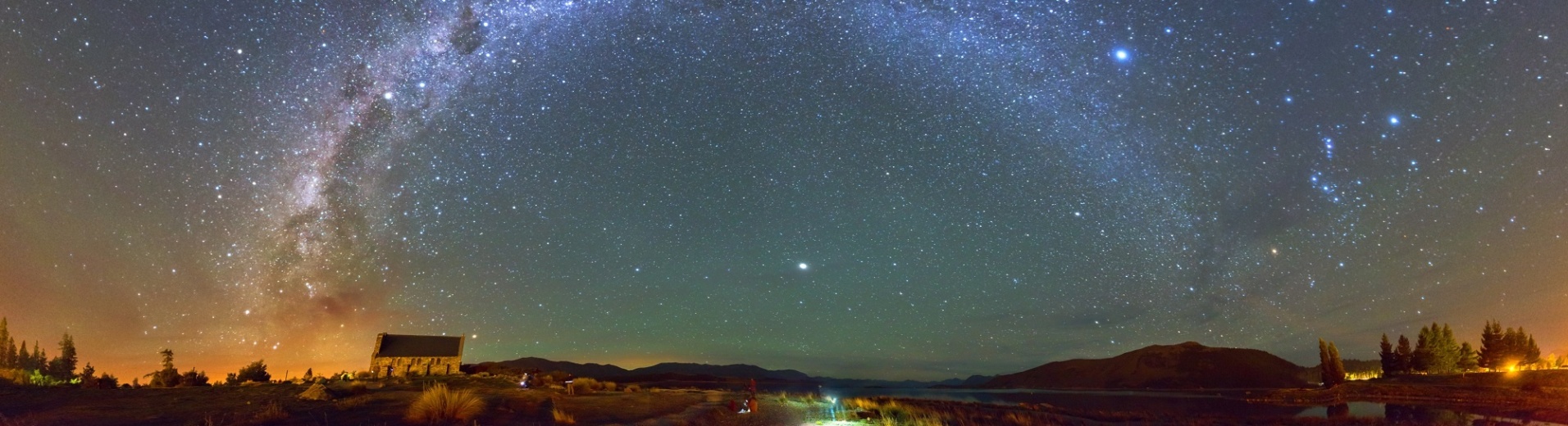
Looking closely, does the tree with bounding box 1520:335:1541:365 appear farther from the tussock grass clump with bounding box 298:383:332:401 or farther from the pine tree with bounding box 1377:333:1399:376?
the tussock grass clump with bounding box 298:383:332:401

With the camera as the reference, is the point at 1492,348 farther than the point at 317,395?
Yes

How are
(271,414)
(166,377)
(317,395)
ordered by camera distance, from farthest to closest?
(166,377), (317,395), (271,414)

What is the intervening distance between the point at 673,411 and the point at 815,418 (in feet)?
17.7

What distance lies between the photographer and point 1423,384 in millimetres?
61594

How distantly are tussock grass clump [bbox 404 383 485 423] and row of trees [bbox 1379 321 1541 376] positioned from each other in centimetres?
10409

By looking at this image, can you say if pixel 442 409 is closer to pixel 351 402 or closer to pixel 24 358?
pixel 351 402

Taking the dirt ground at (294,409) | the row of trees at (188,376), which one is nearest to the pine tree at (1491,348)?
the dirt ground at (294,409)

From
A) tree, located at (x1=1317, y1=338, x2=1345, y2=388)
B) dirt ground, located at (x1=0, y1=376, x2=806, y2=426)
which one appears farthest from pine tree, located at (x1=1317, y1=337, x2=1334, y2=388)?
dirt ground, located at (x1=0, y1=376, x2=806, y2=426)

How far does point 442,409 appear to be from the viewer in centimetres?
1809

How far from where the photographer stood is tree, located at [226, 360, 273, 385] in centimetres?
3755

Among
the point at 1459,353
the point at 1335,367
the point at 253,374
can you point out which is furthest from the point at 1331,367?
the point at 253,374

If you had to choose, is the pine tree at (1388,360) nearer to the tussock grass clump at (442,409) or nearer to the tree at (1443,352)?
the tree at (1443,352)

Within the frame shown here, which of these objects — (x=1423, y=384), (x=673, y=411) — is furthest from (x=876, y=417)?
(x=1423, y=384)

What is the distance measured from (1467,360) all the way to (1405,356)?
803 centimetres
